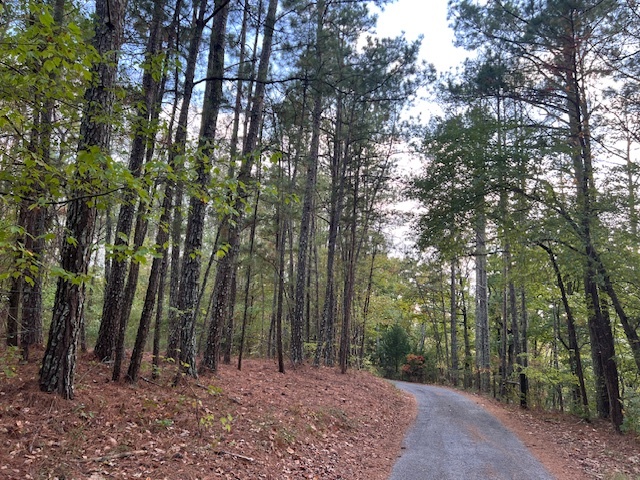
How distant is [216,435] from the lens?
5.62 m

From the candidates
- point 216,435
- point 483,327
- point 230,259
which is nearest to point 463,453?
point 216,435

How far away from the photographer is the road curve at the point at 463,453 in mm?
6031

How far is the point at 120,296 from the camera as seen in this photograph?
301 inches

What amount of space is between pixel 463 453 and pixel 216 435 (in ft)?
14.7

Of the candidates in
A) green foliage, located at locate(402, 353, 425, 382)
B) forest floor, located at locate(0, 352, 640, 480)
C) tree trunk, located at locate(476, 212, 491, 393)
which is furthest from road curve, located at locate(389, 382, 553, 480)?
green foliage, located at locate(402, 353, 425, 382)

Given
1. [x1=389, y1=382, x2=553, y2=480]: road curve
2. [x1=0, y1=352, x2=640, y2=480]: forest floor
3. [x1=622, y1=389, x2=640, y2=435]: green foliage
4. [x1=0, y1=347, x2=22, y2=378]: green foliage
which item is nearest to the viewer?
[x1=0, y1=352, x2=640, y2=480]: forest floor

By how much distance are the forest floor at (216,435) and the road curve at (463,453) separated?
308 mm

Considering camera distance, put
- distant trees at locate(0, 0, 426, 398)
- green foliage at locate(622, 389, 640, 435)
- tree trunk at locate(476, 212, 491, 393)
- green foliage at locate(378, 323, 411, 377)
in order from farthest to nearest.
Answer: green foliage at locate(378, 323, 411, 377) < tree trunk at locate(476, 212, 491, 393) < green foliage at locate(622, 389, 640, 435) < distant trees at locate(0, 0, 426, 398)

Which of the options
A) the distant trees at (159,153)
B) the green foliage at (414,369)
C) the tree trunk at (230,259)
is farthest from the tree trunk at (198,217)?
the green foliage at (414,369)

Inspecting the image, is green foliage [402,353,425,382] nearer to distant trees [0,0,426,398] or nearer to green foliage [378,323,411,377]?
green foliage [378,323,411,377]

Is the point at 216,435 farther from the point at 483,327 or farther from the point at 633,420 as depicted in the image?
the point at 483,327

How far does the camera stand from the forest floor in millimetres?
4184

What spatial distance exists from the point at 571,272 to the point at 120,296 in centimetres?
1056

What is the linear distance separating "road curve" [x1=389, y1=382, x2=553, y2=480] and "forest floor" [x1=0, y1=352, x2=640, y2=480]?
308 millimetres
